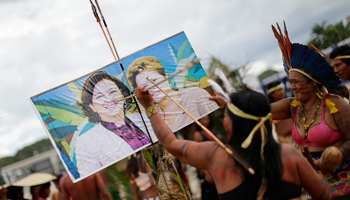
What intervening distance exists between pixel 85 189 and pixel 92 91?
2426 mm

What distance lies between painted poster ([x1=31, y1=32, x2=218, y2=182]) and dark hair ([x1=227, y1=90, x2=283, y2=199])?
54.7 inches

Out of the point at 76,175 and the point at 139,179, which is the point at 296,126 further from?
the point at 139,179

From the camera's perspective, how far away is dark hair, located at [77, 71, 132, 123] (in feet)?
9.52

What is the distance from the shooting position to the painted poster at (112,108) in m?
2.79

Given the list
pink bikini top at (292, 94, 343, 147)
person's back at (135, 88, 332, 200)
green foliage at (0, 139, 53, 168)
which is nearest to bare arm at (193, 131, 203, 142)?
pink bikini top at (292, 94, 343, 147)

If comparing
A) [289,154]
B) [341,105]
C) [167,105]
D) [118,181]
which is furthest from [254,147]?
[118,181]

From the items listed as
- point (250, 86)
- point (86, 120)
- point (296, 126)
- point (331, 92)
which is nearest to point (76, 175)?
point (86, 120)

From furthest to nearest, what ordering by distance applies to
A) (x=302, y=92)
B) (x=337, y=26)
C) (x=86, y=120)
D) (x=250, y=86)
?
(x=337, y=26) < (x=86, y=120) < (x=302, y=92) < (x=250, y=86)

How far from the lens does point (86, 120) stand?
9.45 feet

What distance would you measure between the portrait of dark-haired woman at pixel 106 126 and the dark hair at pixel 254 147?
4.59 feet

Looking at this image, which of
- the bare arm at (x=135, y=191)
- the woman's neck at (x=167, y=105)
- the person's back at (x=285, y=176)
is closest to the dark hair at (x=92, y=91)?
the woman's neck at (x=167, y=105)

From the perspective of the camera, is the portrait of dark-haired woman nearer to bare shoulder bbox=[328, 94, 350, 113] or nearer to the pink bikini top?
the pink bikini top

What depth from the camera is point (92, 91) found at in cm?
296

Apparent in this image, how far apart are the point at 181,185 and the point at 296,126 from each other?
1.28 m
